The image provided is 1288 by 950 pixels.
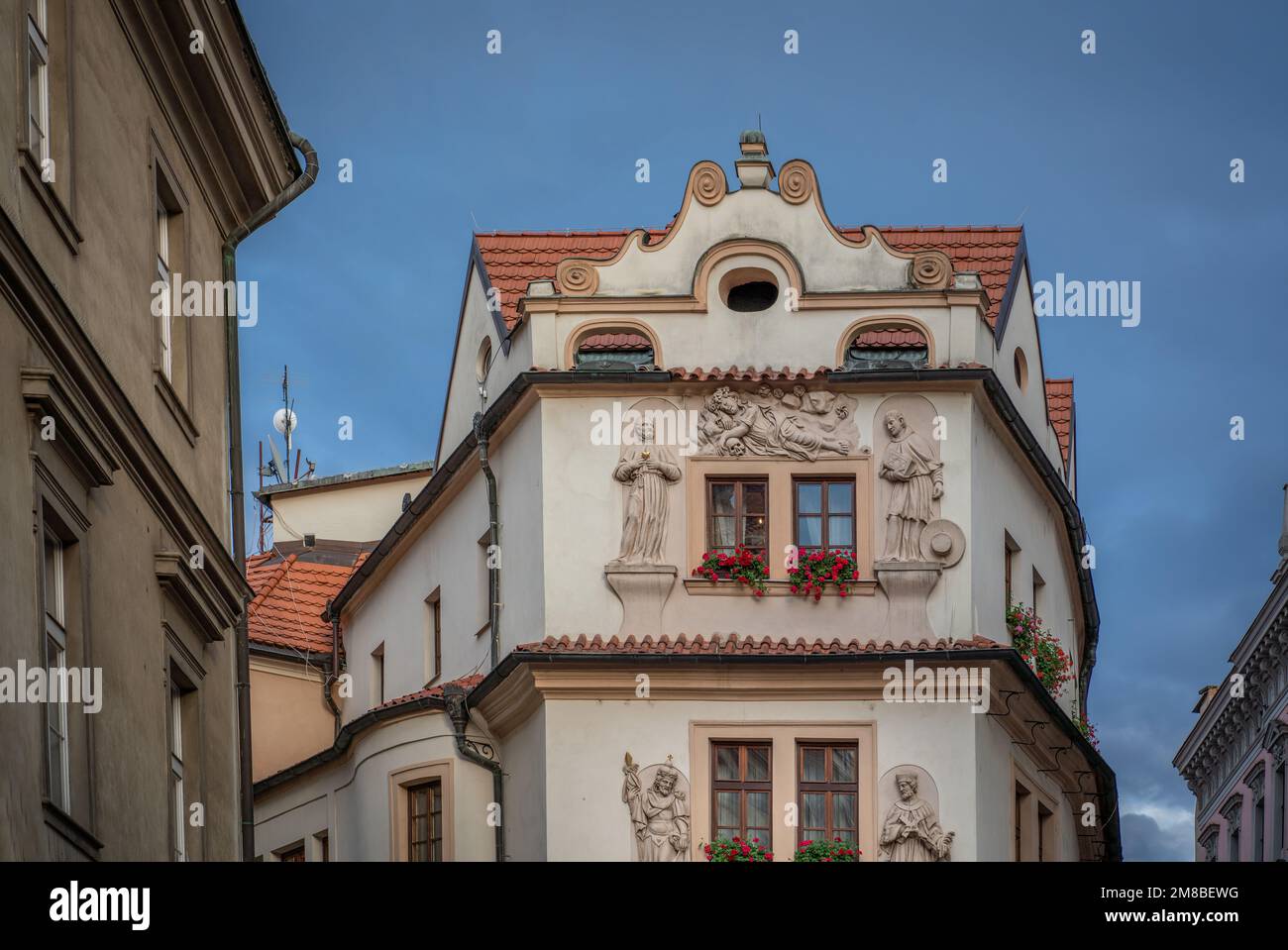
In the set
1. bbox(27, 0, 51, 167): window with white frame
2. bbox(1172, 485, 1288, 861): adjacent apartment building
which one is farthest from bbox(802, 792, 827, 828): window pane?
bbox(1172, 485, 1288, 861): adjacent apartment building

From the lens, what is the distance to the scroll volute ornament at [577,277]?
126ft

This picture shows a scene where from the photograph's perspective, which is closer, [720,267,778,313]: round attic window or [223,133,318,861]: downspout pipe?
[223,133,318,861]: downspout pipe

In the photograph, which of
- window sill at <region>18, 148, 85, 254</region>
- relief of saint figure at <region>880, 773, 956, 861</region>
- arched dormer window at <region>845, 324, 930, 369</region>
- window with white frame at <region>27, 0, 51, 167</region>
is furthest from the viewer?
arched dormer window at <region>845, 324, 930, 369</region>

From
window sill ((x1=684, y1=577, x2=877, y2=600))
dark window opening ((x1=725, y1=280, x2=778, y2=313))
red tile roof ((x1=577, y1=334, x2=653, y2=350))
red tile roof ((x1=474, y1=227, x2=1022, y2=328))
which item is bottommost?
window sill ((x1=684, y1=577, x2=877, y2=600))

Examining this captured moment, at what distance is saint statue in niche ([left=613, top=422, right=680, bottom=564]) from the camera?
123 feet

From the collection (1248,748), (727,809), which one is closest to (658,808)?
(727,809)

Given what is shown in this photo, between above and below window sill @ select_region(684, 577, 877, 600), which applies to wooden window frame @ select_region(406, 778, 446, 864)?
below

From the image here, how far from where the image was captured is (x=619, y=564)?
37.4 m

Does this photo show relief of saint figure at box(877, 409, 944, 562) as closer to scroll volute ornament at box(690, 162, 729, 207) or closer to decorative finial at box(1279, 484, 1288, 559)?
scroll volute ornament at box(690, 162, 729, 207)

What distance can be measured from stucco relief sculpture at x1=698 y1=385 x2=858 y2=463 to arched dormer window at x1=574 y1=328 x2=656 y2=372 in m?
1.19

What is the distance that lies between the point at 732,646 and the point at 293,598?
13.1 meters

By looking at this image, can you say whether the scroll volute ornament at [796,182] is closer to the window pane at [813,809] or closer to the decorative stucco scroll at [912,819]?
the decorative stucco scroll at [912,819]
